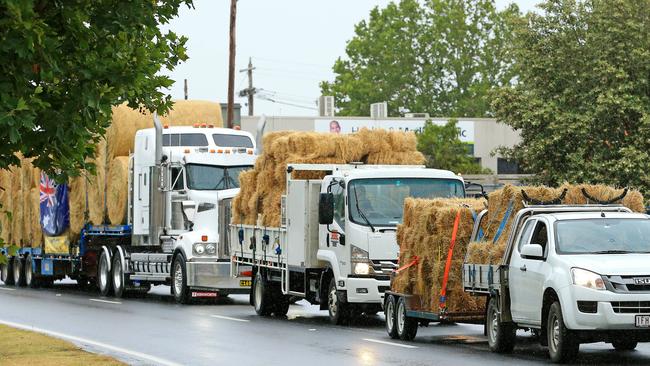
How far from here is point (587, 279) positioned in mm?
16859

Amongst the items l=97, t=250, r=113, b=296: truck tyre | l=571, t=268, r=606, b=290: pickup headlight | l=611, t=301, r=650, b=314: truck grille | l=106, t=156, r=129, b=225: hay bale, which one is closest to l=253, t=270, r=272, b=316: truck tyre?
l=106, t=156, r=129, b=225: hay bale

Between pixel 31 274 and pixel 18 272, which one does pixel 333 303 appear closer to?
pixel 31 274

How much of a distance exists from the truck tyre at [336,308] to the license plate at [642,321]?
8.66 m

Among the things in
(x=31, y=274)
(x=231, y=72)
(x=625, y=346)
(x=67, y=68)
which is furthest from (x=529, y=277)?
(x=231, y=72)

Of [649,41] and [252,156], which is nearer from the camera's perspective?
[252,156]

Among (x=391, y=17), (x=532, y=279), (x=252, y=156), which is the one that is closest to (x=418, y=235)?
(x=532, y=279)

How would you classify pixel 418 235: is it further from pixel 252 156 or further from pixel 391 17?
pixel 391 17

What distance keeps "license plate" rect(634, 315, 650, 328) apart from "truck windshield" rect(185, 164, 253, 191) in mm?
16586

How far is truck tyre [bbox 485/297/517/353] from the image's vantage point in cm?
1891

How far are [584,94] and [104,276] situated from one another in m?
21.3

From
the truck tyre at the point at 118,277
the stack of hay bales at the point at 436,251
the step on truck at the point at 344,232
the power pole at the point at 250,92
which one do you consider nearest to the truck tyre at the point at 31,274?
the truck tyre at the point at 118,277

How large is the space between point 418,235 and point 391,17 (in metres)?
90.4

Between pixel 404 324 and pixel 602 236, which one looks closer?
pixel 602 236

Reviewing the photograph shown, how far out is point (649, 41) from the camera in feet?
164
